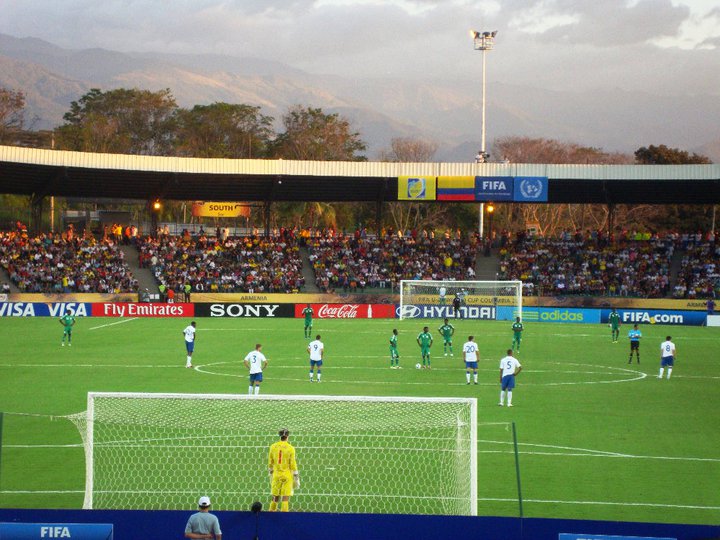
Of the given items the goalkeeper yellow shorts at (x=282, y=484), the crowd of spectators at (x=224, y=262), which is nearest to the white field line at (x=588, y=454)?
the goalkeeper yellow shorts at (x=282, y=484)

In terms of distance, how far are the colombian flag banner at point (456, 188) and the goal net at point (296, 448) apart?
4266 cm

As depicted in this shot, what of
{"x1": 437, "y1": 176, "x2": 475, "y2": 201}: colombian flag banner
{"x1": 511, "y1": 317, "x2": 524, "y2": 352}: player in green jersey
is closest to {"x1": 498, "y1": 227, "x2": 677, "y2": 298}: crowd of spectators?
{"x1": 437, "y1": 176, "x2": 475, "y2": 201}: colombian flag banner

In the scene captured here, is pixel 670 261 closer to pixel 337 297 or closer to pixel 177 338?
pixel 337 297

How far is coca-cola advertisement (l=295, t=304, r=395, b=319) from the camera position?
55656mm

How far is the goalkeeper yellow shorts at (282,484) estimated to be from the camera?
13695 millimetres

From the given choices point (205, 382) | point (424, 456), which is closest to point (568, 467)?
point (424, 456)

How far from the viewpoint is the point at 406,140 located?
346 feet

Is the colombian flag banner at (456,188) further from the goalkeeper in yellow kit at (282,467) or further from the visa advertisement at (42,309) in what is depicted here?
the goalkeeper in yellow kit at (282,467)

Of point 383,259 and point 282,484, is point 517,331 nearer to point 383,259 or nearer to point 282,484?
point 282,484

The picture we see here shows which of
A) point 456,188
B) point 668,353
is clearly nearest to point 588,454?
point 668,353

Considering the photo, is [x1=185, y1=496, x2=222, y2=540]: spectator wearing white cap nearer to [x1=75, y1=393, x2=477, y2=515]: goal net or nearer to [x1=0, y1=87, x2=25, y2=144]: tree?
[x1=75, y1=393, x2=477, y2=515]: goal net

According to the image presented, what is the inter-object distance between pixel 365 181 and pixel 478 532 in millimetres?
53917

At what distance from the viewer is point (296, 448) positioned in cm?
1830

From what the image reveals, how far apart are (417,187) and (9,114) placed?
183ft
